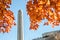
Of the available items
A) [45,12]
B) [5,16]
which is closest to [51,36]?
[45,12]

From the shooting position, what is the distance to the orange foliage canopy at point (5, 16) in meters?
2.08

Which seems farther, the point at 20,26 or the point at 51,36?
the point at 51,36

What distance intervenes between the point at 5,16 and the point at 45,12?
391 millimetres

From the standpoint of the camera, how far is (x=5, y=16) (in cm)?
209

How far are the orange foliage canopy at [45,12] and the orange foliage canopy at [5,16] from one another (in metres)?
0.20

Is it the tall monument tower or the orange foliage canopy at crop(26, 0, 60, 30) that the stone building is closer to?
the orange foliage canopy at crop(26, 0, 60, 30)

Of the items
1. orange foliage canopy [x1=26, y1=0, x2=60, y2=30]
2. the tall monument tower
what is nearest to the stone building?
orange foliage canopy [x1=26, y1=0, x2=60, y2=30]

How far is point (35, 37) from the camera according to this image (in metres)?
2.01

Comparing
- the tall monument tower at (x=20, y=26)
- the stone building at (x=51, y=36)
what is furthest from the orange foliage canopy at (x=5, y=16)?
the stone building at (x=51, y=36)

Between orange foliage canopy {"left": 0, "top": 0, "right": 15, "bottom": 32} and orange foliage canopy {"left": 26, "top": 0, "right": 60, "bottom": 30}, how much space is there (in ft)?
0.65

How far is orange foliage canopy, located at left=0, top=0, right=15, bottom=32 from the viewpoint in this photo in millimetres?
2084

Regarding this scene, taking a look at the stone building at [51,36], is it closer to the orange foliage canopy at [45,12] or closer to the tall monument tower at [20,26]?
the orange foliage canopy at [45,12]

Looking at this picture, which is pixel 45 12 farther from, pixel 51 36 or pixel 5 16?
pixel 5 16

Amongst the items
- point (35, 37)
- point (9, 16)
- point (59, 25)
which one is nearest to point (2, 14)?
point (9, 16)
